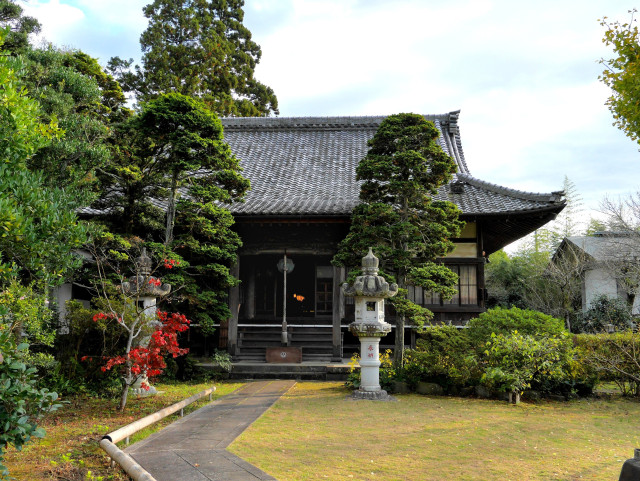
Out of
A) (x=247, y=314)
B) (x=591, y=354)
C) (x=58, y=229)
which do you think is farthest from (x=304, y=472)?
(x=247, y=314)

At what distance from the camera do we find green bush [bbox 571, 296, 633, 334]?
19.7 m

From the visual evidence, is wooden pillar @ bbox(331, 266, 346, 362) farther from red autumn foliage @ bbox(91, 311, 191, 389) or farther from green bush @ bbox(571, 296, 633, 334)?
green bush @ bbox(571, 296, 633, 334)

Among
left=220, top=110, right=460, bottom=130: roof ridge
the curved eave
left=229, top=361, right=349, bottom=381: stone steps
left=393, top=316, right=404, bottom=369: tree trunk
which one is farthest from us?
left=220, top=110, right=460, bottom=130: roof ridge

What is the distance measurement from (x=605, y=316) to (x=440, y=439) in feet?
53.8

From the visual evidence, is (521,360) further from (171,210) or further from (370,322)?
(171,210)

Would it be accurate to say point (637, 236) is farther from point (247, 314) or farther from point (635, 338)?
point (247, 314)

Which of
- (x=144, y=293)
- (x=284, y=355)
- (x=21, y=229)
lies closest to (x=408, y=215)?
(x=284, y=355)

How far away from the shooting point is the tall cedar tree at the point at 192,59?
2691cm


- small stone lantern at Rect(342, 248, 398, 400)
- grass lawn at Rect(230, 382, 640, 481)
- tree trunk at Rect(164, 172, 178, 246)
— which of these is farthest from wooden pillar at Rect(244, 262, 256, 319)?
grass lawn at Rect(230, 382, 640, 481)

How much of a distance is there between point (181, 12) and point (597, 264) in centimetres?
2461

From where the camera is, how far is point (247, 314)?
17.2 meters

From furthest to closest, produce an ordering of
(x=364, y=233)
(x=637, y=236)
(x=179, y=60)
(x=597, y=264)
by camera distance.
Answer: (x=179, y=60)
(x=597, y=264)
(x=637, y=236)
(x=364, y=233)

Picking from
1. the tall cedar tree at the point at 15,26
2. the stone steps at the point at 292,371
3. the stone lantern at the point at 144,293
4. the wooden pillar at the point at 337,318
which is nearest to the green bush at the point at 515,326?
the stone steps at the point at 292,371

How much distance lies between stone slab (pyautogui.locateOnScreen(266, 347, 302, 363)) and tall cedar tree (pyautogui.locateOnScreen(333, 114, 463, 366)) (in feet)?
11.7
